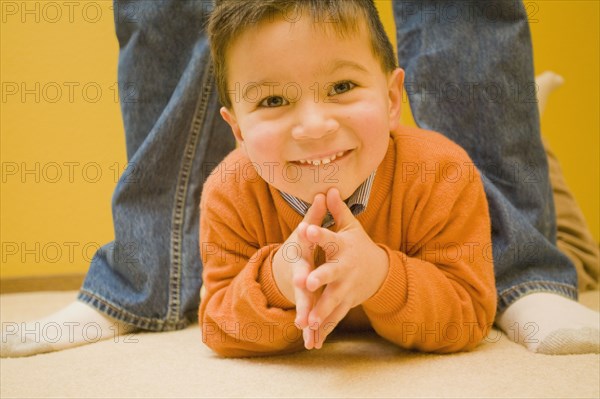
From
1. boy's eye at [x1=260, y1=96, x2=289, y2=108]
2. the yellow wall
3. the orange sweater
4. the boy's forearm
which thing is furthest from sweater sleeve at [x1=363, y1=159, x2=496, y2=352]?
the yellow wall

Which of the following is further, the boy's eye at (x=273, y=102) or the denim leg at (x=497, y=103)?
the denim leg at (x=497, y=103)

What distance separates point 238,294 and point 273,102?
9.9 inches

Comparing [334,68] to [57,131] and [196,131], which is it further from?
[57,131]

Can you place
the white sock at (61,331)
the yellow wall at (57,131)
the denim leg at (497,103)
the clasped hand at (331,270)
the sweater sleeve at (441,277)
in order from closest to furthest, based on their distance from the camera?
the clasped hand at (331,270)
the sweater sleeve at (441,277)
the white sock at (61,331)
the denim leg at (497,103)
the yellow wall at (57,131)

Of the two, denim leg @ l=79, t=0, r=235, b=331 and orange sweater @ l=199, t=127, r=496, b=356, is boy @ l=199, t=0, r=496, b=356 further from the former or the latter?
denim leg @ l=79, t=0, r=235, b=331

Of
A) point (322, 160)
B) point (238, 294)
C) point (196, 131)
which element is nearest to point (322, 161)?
point (322, 160)

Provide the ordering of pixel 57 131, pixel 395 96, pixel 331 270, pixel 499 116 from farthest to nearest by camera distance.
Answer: pixel 57 131 → pixel 499 116 → pixel 395 96 → pixel 331 270

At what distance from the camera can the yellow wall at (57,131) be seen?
1568mm

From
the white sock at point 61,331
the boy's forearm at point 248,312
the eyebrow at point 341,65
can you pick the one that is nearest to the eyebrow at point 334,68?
the eyebrow at point 341,65

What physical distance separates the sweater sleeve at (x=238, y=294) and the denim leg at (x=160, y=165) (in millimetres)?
156

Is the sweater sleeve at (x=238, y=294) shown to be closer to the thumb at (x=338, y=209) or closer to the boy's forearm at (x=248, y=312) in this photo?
the boy's forearm at (x=248, y=312)

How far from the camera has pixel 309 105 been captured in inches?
27.8

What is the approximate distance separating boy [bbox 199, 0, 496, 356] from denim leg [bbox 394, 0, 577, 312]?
0.52ft

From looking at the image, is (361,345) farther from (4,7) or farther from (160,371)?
(4,7)
